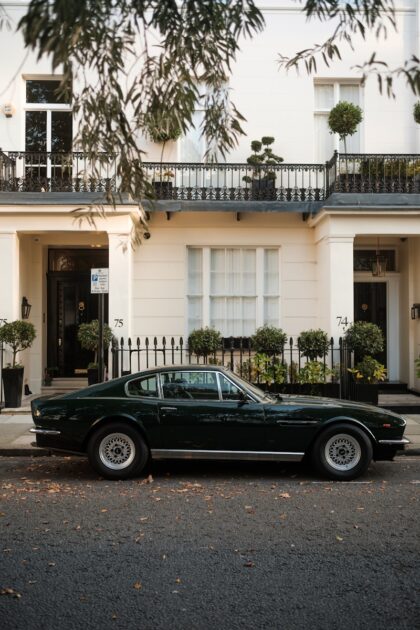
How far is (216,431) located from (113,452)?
1.29m

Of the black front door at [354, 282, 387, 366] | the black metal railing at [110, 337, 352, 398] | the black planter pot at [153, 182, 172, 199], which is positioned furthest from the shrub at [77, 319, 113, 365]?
the black front door at [354, 282, 387, 366]

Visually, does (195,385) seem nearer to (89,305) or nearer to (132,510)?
(132,510)

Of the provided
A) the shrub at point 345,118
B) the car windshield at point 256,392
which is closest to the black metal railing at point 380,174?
the shrub at point 345,118

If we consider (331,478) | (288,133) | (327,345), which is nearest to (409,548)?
(331,478)

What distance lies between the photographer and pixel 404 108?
15.2 metres

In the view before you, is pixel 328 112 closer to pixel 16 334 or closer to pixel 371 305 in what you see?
pixel 371 305

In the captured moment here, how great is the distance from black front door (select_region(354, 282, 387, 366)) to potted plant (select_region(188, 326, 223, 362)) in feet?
12.9

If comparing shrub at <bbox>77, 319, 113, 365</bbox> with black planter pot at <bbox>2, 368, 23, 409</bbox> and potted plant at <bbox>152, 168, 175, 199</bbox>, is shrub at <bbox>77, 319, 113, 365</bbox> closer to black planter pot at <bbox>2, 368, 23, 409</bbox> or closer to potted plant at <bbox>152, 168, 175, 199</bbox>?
black planter pot at <bbox>2, 368, 23, 409</bbox>

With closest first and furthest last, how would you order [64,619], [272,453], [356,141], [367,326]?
1. [64,619]
2. [272,453]
3. [367,326]
4. [356,141]

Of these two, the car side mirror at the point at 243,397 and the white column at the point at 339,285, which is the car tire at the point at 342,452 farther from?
the white column at the point at 339,285

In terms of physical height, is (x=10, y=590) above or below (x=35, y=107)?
below

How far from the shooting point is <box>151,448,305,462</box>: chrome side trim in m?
7.62

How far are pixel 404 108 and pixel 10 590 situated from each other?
1422cm

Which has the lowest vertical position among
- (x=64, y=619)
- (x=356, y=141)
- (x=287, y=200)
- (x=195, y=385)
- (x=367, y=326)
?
(x=64, y=619)
